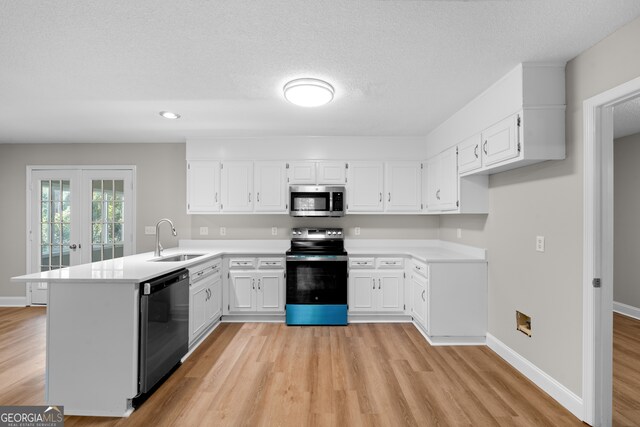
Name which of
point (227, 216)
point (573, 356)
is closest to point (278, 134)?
point (227, 216)

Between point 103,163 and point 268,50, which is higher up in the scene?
point 268,50

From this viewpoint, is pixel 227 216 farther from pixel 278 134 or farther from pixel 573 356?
pixel 573 356

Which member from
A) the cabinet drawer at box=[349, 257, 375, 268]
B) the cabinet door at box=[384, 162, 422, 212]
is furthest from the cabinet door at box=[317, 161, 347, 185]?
the cabinet drawer at box=[349, 257, 375, 268]

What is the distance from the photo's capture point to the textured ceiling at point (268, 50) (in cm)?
160

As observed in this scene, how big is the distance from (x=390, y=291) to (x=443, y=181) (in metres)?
1.47

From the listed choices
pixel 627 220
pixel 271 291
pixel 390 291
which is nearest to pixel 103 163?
pixel 271 291

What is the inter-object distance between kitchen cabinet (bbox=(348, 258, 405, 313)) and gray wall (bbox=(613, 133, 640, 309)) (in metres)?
3.00

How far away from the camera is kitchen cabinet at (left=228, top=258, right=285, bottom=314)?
149 inches

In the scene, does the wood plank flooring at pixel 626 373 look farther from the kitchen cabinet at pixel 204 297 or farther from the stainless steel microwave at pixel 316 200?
the kitchen cabinet at pixel 204 297

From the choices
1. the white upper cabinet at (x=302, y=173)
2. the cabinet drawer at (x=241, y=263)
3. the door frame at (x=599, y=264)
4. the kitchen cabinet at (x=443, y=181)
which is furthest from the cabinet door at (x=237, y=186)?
the door frame at (x=599, y=264)

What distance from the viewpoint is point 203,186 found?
13.3 ft

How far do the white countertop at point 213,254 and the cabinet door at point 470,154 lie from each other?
0.91m

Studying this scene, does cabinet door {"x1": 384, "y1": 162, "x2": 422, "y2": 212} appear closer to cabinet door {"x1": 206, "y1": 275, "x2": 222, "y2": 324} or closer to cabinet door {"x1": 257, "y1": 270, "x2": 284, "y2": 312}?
cabinet door {"x1": 257, "y1": 270, "x2": 284, "y2": 312}

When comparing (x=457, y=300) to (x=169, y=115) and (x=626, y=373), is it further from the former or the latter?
(x=169, y=115)
